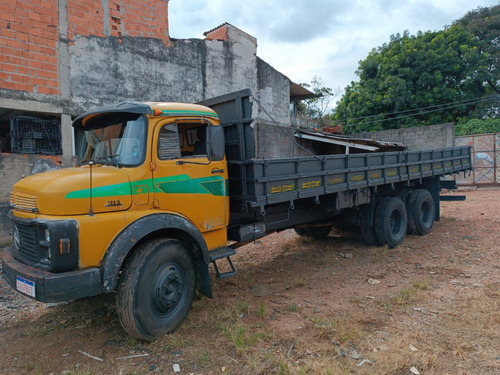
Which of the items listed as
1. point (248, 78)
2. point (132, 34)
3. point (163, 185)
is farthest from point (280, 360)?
point (248, 78)

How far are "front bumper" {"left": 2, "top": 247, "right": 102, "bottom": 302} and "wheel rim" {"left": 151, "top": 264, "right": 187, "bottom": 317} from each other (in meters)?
0.58

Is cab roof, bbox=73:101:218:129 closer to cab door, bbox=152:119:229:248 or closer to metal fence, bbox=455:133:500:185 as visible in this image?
cab door, bbox=152:119:229:248

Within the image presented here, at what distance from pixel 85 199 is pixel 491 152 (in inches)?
732

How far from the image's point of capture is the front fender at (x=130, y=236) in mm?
3192

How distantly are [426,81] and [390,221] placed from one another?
1847 centimetres

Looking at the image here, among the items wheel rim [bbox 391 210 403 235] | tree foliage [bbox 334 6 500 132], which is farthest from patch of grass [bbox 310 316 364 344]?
tree foliage [bbox 334 6 500 132]

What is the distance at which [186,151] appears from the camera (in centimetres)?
413

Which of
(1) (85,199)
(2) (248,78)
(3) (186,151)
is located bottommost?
(1) (85,199)

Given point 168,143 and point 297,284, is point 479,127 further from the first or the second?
point 168,143

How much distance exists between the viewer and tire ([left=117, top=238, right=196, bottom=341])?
3354 mm

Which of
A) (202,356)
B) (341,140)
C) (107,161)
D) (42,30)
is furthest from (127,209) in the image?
(341,140)

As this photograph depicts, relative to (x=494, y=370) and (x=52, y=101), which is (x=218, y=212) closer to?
(x=494, y=370)

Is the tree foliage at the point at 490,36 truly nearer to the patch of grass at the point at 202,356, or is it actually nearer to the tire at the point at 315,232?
the tire at the point at 315,232

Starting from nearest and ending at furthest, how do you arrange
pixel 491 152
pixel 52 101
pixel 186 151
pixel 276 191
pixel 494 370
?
pixel 494 370, pixel 186 151, pixel 276 191, pixel 52 101, pixel 491 152
